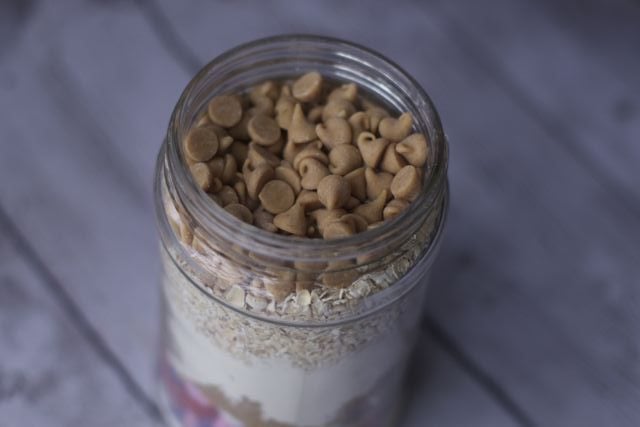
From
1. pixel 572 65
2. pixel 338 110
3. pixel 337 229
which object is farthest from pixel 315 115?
pixel 572 65

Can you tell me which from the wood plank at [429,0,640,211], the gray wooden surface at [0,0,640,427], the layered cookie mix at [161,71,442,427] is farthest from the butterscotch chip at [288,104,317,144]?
the wood plank at [429,0,640,211]

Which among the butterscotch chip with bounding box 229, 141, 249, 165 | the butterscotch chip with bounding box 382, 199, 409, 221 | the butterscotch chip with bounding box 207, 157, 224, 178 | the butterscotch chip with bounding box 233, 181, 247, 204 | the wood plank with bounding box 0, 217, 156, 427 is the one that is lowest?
the wood plank with bounding box 0, 217, 156, 427

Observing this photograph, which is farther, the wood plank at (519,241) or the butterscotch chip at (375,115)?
the wood plank at (519,241)

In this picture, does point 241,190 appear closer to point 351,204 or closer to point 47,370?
point 351,204

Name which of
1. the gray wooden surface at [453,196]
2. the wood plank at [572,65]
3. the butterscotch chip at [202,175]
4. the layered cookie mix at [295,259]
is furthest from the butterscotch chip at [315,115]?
the wood plank at [572,65]

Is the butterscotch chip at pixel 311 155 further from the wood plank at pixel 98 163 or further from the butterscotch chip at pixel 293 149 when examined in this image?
the wood plank at pixel 98 163

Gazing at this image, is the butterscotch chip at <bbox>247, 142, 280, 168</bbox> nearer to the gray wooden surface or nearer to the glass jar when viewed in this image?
the glass jar
